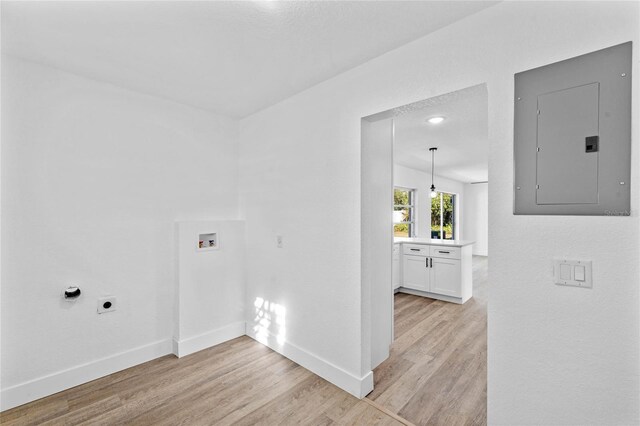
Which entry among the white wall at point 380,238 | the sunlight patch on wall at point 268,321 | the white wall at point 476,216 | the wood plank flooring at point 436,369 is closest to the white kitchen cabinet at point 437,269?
the wood plank flooring at point 436,369

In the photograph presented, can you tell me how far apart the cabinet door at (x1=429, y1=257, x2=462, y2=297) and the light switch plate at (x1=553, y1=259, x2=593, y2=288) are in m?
3.25

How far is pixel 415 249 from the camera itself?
16.2 feet

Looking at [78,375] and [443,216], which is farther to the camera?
[443,216]

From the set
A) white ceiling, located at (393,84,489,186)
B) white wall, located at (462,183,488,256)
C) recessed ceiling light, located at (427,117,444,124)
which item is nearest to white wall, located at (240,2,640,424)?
white ceiling, located at (393,84,489,186)

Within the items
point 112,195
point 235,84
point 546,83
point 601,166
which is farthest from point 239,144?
point 601,166

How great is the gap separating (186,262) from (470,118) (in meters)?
3.43

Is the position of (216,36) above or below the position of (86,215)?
above

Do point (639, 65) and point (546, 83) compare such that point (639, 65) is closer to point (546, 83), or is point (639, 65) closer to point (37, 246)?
point (546, 83)

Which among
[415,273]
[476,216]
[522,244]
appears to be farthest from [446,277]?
[476,216]

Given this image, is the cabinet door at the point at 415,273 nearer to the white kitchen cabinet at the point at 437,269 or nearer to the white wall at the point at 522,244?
the white kitchen cabinet at the point at 437,269

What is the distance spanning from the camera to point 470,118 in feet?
11.0

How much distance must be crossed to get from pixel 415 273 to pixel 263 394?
3399 millimetres

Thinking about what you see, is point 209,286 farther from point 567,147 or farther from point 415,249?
point 415,249

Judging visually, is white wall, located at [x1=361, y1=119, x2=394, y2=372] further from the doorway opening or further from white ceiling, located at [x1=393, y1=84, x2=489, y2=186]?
white ceiling, located at [x1=393, y1=84, x2=489, y2=186]
